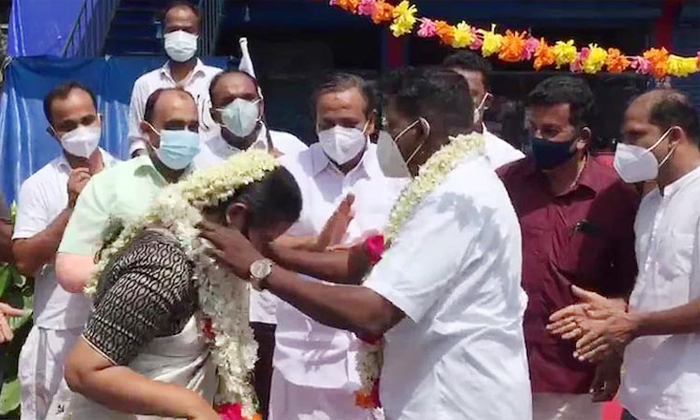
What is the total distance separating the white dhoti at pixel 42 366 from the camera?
415 cm

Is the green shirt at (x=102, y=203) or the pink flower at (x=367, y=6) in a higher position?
the pink flower at (x=367, y=6)

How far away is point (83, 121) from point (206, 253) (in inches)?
69.4

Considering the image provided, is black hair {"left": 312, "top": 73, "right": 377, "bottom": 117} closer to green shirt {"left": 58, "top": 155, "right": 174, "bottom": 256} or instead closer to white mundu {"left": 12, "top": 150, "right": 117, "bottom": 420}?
white mundu {"left": 12, "top": 150, "right": 117, "bottom": 420}

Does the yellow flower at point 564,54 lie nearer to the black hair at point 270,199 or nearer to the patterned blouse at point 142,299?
the black hair at point 270,199

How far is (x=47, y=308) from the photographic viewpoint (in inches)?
163

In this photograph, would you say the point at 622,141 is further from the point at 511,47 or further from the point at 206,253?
the point at 206,253

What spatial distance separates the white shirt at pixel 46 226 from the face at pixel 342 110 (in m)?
0.85

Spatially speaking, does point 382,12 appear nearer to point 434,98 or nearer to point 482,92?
point 482,92

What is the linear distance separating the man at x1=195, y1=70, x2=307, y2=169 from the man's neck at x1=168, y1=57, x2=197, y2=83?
1593mm

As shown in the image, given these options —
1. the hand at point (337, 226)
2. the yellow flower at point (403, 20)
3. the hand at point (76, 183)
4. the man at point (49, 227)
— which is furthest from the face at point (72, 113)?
the yellow flower at point (403, 20)

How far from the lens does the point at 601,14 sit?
441 inches

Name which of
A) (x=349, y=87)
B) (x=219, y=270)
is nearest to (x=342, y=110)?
(x=349, y=87)

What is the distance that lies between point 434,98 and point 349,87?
1507mm

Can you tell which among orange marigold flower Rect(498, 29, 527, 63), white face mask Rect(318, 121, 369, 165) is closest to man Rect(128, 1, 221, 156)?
white face mask Rect(318, 121, 369, 165)
